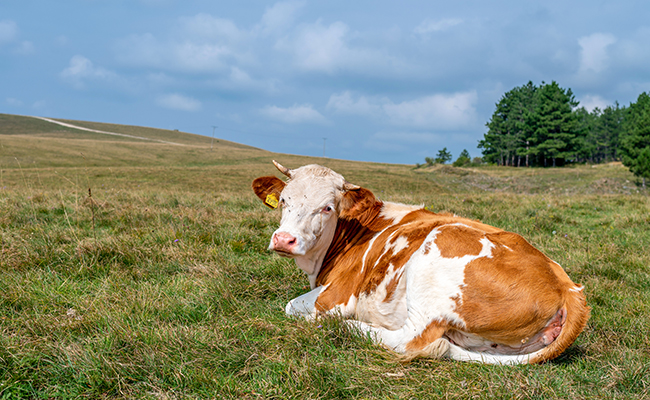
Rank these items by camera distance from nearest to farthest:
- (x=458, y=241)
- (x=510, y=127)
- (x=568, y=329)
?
(x=568, y=329) < (x=458, y=241) < (x=510, y=127)

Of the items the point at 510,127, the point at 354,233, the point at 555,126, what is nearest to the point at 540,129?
the point at 555,126

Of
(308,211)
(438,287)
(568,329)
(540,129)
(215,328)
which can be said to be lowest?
(215,328)

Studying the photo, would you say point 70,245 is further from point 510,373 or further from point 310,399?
point 510,373

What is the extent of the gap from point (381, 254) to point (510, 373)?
5.04ft

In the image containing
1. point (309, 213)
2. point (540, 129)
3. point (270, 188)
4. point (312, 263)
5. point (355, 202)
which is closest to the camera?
point (309, 213)

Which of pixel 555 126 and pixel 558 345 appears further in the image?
pixel 555 126

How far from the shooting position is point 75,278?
5109 millimetres

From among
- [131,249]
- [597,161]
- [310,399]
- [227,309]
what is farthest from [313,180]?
[597,161]

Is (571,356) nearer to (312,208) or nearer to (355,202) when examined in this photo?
(355,202)

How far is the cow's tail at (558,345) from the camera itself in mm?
3164

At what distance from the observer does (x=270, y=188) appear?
5156mm

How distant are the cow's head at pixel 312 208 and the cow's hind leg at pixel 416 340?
3.64ft

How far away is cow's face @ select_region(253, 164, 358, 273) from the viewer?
3979mm

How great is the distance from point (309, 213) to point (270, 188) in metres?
1.02
